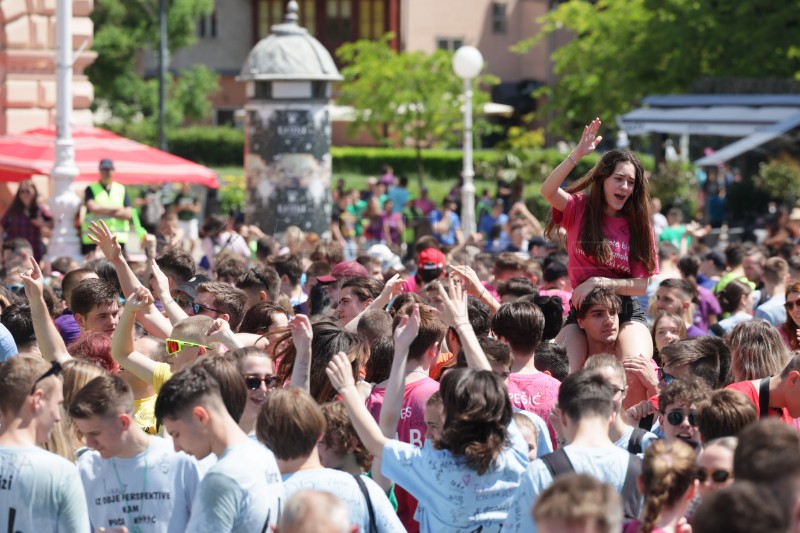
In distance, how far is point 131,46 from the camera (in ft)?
141

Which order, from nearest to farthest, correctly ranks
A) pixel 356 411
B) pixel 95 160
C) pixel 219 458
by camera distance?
pixel 219 458
pixel 356 411
pixel 95 160

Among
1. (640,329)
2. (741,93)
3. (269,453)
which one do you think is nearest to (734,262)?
(640,329)

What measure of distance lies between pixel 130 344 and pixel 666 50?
98.8ft

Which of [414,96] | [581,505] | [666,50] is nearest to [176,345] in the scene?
[581,505]

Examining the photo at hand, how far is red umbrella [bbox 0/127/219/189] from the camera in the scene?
15930 millimetres

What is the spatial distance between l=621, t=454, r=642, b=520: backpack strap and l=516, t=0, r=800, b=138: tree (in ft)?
94.9

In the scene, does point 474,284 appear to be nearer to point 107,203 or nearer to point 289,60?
point 107,203

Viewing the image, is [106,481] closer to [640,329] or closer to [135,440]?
[135,440]

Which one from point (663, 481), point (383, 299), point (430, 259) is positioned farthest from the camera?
point (430, 259)

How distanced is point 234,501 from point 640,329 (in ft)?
12.8

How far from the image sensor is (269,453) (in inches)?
202

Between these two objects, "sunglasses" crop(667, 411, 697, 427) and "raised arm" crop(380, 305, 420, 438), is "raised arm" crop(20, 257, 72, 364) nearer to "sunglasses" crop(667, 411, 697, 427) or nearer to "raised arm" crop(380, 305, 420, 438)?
"raised arm" crop(380, 305, 420, 438)

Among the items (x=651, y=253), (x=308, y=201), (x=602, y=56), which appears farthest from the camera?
(x=602, y=56)

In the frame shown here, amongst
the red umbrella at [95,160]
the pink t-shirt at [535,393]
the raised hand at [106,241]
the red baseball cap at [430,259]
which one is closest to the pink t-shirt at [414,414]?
the pink t-shirt at [535,393]
